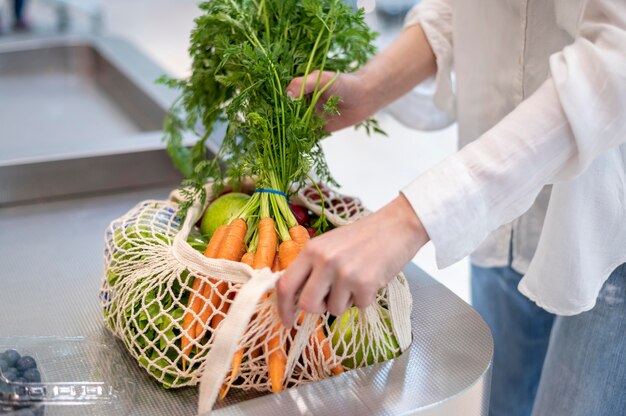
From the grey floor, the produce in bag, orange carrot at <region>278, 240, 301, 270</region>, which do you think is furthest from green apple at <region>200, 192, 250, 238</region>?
the grey floor

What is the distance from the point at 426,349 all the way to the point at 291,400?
188mm

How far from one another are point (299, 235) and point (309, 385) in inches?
7.6

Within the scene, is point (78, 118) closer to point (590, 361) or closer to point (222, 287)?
point (222, 287)

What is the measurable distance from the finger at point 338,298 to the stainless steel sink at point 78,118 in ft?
3.12

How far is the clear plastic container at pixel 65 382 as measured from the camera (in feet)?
2.85

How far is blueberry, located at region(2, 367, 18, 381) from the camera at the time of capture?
882mm

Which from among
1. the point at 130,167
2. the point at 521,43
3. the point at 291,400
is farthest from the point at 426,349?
the point at 130,167

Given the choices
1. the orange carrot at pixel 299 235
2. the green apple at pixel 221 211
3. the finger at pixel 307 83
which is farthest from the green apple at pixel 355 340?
the finger at pixel 307 83

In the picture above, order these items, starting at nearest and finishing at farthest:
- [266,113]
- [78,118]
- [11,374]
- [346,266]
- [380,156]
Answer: [346,266] → [11,374] → [266,113] → [78,118] → [380,156]

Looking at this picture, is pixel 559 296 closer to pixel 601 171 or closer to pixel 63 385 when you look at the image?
pixel 601 171

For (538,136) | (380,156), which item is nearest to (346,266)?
(538,136)

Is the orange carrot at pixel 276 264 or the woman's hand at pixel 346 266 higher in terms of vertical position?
the woman's hand at pixel 346 266

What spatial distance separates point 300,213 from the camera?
1082 mm

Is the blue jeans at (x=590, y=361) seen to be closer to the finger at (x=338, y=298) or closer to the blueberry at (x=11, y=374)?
the finger at (x=338, y=298)
